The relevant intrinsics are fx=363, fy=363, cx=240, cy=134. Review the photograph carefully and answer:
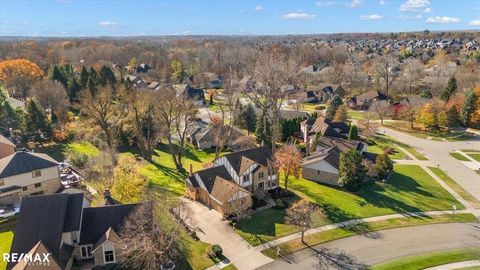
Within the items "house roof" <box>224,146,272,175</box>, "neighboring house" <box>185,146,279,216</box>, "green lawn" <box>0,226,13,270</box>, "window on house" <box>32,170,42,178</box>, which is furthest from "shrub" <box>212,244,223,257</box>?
"window on house" <box>32,170,42,178</box>

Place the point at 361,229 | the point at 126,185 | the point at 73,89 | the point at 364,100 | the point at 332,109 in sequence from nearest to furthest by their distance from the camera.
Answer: the point at 361,229
the point at 126,185
the point at 332,109
the point at 73,89
the point at 364,100

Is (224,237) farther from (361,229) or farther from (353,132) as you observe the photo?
(353,132)

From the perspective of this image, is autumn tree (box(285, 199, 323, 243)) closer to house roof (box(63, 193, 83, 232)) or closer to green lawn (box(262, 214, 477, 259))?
green lawn (box(262, 214, 477, 259))

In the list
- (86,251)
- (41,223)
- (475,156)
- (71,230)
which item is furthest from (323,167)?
(41,223)

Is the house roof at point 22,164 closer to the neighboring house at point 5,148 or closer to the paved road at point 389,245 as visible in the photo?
the neighboring house at point 5,148

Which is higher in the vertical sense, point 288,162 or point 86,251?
point 288,162

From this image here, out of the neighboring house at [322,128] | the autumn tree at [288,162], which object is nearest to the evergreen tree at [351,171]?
the autumn tree at [288,162]

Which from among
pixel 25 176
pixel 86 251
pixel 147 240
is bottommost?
pixel 86 251
